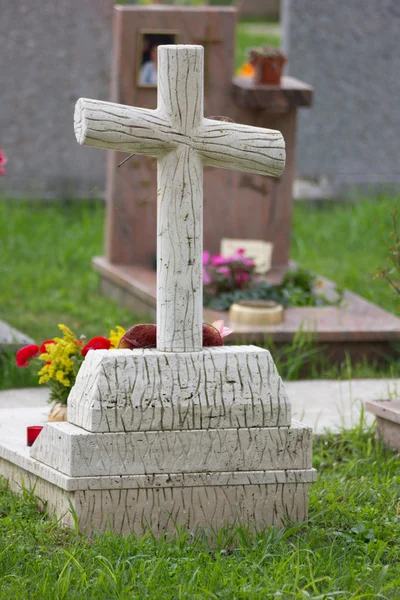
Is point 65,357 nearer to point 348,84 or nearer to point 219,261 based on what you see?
point 219,261

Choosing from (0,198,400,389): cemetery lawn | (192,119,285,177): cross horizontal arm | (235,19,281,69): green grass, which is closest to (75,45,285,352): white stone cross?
(192,119,285,177): cross horizontal arm

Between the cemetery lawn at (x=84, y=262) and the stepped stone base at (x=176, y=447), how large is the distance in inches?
83.2

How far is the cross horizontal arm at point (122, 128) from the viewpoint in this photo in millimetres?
3391

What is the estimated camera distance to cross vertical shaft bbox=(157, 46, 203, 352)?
351cm

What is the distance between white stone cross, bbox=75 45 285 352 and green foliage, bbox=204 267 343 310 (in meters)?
2.86

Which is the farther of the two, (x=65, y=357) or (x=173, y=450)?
(x=65, y=357)

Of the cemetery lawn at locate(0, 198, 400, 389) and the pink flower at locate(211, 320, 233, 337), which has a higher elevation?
the pink flower at locate(211, 320, 233, 337)

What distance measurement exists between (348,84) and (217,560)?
7783 mm

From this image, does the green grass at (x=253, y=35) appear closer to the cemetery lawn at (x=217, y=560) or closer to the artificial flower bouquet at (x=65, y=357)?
the artificial flower bouquet at (x=65, y=357)

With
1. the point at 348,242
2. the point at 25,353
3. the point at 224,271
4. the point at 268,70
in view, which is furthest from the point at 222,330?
the point at 348,242

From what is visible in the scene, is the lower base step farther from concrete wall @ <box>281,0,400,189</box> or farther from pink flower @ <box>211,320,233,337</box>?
concrete wall @ <box>281,0,400,189</box>

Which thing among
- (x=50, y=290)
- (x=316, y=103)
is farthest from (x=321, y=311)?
(x=316, y=103)

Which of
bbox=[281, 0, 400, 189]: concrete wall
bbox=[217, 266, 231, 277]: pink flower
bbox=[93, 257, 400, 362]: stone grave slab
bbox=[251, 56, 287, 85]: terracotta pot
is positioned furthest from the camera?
bbox=[281, 0, 400, 189]: concrete wall

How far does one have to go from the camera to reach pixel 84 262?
833cm
